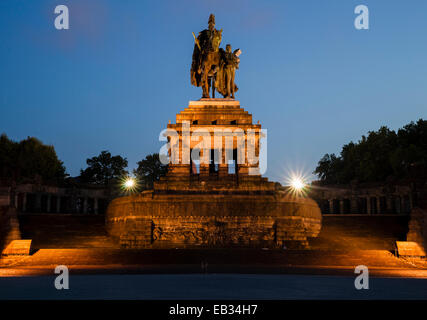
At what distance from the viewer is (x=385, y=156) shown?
6047cm

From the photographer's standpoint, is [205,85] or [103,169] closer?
[205,85]

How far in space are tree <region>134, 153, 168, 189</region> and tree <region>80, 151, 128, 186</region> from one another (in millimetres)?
5197

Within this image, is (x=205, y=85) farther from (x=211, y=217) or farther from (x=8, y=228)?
(x=8, y=228)

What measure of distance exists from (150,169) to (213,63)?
143 feet

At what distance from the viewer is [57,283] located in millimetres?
14695

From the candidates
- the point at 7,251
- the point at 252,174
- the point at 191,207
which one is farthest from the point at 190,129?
the point at 7,251

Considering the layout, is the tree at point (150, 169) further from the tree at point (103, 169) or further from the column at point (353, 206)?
the column at point (353, 206)

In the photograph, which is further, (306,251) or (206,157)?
(206,157)

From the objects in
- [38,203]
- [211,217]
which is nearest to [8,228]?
[211,217]

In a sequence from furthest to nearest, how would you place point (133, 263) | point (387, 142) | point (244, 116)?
point (387, 142)
point (244, 116)
point (133, 263)

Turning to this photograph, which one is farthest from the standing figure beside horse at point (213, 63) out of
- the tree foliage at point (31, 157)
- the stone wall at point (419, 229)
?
the tree foliage at point (31, 157)

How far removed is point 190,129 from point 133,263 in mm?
14645

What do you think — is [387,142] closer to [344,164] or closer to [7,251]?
[344,164]
